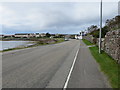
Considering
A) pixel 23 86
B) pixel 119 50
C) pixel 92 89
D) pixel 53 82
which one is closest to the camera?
pixel 92 89

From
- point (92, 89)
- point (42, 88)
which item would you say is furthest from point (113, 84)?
point (42, 88)

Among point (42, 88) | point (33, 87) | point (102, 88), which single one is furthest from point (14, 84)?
point (102, 88)

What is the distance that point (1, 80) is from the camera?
Result: 21.7 ft

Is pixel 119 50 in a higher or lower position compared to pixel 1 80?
higher

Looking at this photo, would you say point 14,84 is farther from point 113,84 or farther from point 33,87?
point 113,84

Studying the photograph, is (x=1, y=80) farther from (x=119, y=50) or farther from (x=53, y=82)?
(x=119, y=50)

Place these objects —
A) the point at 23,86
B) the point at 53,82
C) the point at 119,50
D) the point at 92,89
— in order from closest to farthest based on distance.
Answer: the point at 92,89 < the point at 23,86 < the point at 53,82 < the point at 119,50

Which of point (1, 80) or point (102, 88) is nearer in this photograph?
point (102, 88)

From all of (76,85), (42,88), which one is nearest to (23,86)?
(42,88)

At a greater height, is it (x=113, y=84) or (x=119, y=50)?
(x=119, y=50)

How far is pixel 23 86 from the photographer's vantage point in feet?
18.8

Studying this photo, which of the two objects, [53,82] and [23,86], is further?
[53,82]

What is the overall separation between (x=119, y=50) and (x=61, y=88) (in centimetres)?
651

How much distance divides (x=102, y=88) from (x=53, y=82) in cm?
201
